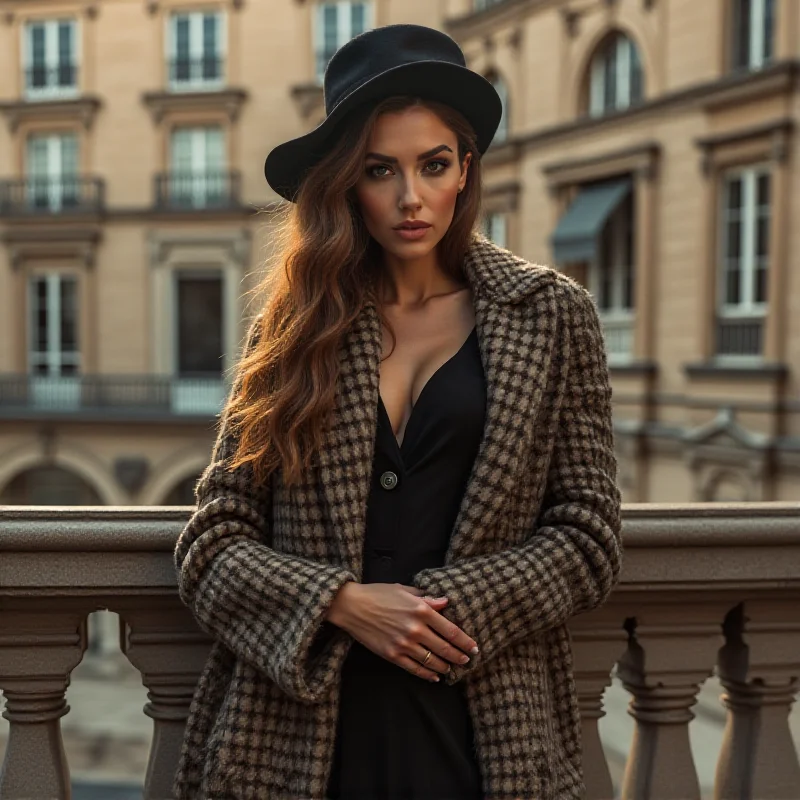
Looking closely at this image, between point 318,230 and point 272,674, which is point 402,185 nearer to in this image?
point 318,230

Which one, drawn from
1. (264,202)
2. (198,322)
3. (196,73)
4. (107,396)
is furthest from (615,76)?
(107,396)

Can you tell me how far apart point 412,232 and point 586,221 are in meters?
14.1

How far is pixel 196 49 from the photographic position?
73.4ft

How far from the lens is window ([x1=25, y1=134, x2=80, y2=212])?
74.5ft

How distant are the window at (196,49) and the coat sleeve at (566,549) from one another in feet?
70.9

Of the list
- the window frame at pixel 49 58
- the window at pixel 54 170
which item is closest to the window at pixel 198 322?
the window at pixel 54 170

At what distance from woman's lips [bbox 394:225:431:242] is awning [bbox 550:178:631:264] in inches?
541

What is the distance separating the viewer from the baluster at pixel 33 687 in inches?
92.0

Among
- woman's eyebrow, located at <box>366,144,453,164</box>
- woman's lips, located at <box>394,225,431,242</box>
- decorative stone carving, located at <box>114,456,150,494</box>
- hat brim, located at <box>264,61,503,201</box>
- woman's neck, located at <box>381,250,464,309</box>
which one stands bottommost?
decorative stone carving, located at <box>114,456,150,494</box>

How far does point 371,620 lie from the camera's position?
1936 millimetres

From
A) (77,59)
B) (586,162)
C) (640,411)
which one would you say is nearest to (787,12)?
(586,162)

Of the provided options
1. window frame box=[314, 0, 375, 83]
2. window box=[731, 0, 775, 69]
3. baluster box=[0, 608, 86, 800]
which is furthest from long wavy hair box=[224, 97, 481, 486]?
window frame box=[314, 0, 375, 83]

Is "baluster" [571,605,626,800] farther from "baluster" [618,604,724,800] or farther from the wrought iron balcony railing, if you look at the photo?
the wrought iron balcony railing

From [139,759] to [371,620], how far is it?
1174 centimetres
